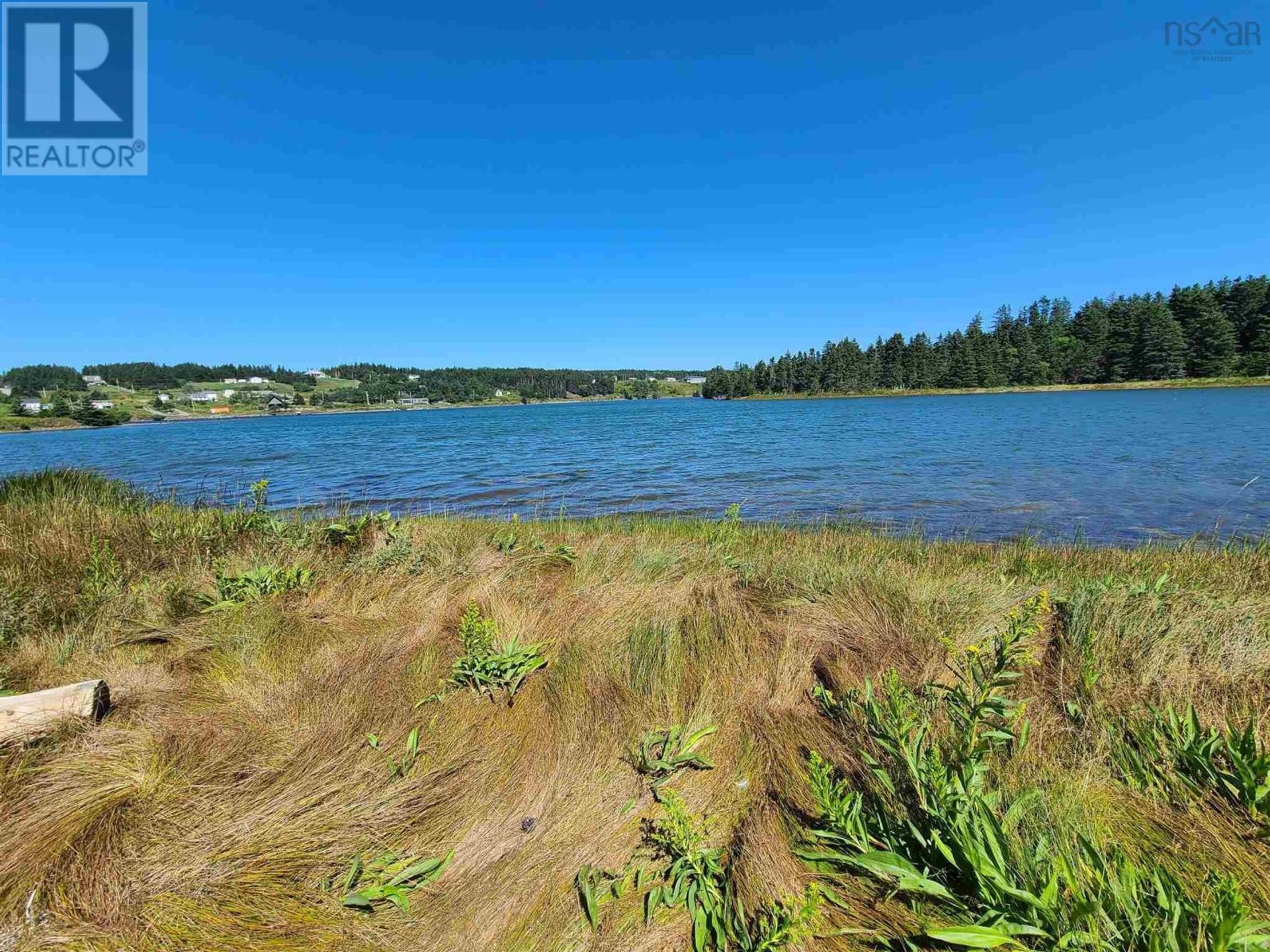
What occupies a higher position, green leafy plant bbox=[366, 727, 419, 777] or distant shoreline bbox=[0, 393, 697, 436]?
distant shoreline bbox=[0, 393, 697, 436]

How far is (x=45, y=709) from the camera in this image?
2.86 metres

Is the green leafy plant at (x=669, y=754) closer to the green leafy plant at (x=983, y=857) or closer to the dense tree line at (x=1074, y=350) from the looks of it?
the green leafy plant at (x=983, y=857)

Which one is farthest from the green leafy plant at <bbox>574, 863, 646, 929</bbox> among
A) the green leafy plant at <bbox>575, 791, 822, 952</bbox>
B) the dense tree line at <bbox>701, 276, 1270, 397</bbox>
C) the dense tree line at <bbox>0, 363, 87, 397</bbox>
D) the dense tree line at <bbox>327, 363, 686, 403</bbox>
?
the dense tree line at <bbox>327, 363, 686, 403</bbox>

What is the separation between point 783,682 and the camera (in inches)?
131

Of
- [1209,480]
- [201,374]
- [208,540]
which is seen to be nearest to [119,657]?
[208,540]

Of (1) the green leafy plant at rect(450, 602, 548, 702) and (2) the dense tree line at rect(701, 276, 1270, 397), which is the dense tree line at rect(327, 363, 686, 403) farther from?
(1) the green leafy plant at rect(450, 602, 548, 702)

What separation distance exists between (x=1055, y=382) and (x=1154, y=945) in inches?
4607

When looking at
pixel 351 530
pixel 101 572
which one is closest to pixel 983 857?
pixel 351 530

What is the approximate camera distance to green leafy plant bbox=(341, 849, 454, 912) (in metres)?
2.05

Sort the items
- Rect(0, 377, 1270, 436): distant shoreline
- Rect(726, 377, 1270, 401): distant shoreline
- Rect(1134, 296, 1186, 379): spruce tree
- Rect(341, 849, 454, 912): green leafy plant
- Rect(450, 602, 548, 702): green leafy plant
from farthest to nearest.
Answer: Rect(1134, 296, 1186, 379): spruce tree
Rect(726, 377, 1270, 401): distant shoreline
Rect(0, 377, 1270, 436): distant shoreline
Rect(450, 602, 548, 702): green leafy plant
Rect(341, 849, 454, 912): green leafy plant

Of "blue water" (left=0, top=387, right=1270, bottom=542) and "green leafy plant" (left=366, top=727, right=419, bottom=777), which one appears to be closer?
"green leafy plant" (left=366, top=727, right=419, bottom=777)

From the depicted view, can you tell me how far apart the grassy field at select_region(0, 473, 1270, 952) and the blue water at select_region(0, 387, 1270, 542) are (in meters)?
6.29

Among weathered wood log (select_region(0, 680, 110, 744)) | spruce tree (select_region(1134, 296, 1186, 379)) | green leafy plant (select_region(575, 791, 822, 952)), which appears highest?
spruce tree (select_region(1134, 296, 1186, 379))

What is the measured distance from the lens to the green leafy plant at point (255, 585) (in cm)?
448
